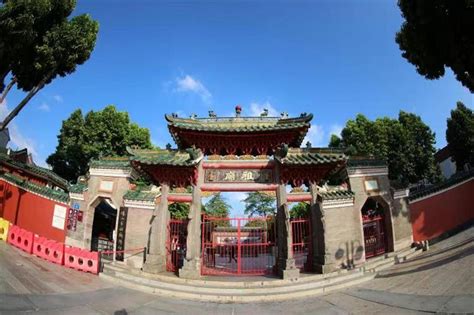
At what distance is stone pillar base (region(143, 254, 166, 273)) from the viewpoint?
1168cm

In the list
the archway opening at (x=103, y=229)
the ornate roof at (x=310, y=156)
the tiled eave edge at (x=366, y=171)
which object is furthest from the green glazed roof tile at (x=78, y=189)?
the tiled eave edge at (x=366, y=171)

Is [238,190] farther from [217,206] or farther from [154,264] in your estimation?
[217,206]

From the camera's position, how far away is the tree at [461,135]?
→ 26500mm

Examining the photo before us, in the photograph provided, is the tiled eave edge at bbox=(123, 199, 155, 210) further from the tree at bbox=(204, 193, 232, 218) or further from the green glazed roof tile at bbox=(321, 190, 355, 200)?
the tree at bbox=(204, 193, 232, 218)

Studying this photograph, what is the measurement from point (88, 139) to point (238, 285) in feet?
72.3

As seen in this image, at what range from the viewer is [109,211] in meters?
22.5

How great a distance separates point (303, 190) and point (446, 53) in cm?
738

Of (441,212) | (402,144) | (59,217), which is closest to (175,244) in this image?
(59,217)

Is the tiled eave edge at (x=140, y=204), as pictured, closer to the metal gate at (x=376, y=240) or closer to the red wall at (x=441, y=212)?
the metal gate at (x=376, y=240)

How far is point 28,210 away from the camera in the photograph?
16781mm

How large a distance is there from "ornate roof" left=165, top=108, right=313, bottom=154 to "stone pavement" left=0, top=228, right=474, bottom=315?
251 inches

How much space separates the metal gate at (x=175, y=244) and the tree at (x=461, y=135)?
26785 mm

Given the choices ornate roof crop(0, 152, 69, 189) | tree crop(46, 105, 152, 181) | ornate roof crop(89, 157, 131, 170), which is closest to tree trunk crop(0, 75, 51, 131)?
ornate roof crop(89, 157, 131, 170)

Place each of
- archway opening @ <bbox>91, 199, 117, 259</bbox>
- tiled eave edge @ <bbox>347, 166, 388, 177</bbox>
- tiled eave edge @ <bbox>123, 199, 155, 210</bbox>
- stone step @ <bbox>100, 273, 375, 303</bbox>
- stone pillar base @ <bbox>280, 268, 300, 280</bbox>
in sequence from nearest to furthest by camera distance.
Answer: stone step @ <bbox>100, 273, 375, 303</bbox>
stone pillar base @ <bbox>280, 268, 300, 280</bbox>
tiled eave edge @ <bbox>123, 199, 155, 210</bbox>
tiled eave edge @ <bbox>347, 166, 388, 177</bbox>
archway opening @ <bbox>91, 199, 117, 259</bbox>
